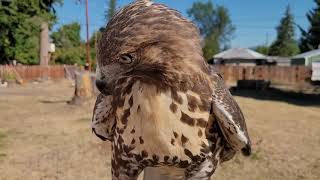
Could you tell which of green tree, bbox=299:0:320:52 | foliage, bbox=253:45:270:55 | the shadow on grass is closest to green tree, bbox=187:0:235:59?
foliage, bbox=253:45:270:55

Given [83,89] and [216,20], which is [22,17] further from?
[216,20]

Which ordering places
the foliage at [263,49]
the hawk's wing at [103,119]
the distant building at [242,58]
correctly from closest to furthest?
the hawk's wing at [103,119] < the distant building at [242,58] < the foliage at [263,49]

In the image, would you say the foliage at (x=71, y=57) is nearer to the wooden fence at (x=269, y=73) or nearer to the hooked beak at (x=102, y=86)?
the wooden fence at (x=269, y=73)

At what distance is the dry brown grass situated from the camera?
690cm

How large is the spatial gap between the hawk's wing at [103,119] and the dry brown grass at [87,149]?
448 cm

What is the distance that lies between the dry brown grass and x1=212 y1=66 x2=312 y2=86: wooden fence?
26306 millimetres

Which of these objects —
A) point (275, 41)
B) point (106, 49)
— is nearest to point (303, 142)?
point (106, 49)

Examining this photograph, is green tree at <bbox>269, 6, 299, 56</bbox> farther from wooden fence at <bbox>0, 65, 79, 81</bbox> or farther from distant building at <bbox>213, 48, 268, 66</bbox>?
wooden fence at <bbox>0, 65, 79, 81</bbox>

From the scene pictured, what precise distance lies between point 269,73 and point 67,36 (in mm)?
50031

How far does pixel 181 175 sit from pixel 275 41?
9478 cm

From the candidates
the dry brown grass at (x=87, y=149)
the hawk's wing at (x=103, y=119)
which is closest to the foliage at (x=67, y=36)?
the dry brown grass at (x=87, y=149)

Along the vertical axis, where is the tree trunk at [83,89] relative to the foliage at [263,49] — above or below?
below

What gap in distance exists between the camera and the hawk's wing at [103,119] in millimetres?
2164

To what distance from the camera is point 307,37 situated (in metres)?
61.8
